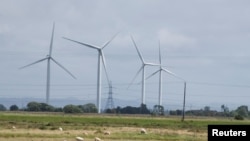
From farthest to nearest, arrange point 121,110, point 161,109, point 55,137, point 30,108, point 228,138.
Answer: point 121,110, point 30,108, point 161,109, point 55,137, point 228,138

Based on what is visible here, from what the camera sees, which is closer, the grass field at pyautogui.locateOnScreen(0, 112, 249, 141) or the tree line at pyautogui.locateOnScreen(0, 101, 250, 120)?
the grass field at pyautogui.locateOnScreen(0, 112, 249, 141)

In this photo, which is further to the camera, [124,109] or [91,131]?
[124,109]

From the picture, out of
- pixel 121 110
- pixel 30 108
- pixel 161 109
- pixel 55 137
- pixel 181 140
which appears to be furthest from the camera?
pixel 121 110

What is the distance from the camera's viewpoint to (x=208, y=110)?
188375mm

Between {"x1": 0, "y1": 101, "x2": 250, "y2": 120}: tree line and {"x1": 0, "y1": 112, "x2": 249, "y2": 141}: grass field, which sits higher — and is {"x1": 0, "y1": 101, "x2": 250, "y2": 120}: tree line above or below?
above

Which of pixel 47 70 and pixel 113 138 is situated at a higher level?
pixel 47 70

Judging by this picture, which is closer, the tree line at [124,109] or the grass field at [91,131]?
the grass field at [91,131]

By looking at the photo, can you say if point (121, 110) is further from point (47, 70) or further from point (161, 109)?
point (47, 70)

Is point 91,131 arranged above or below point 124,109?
below

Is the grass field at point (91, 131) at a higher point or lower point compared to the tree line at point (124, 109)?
lower

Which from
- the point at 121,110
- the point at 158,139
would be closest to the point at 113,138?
the point at 158,139

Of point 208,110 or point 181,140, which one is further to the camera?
point 208,110

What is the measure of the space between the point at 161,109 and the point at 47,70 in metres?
39.3

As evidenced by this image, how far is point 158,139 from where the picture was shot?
45.0 metres
